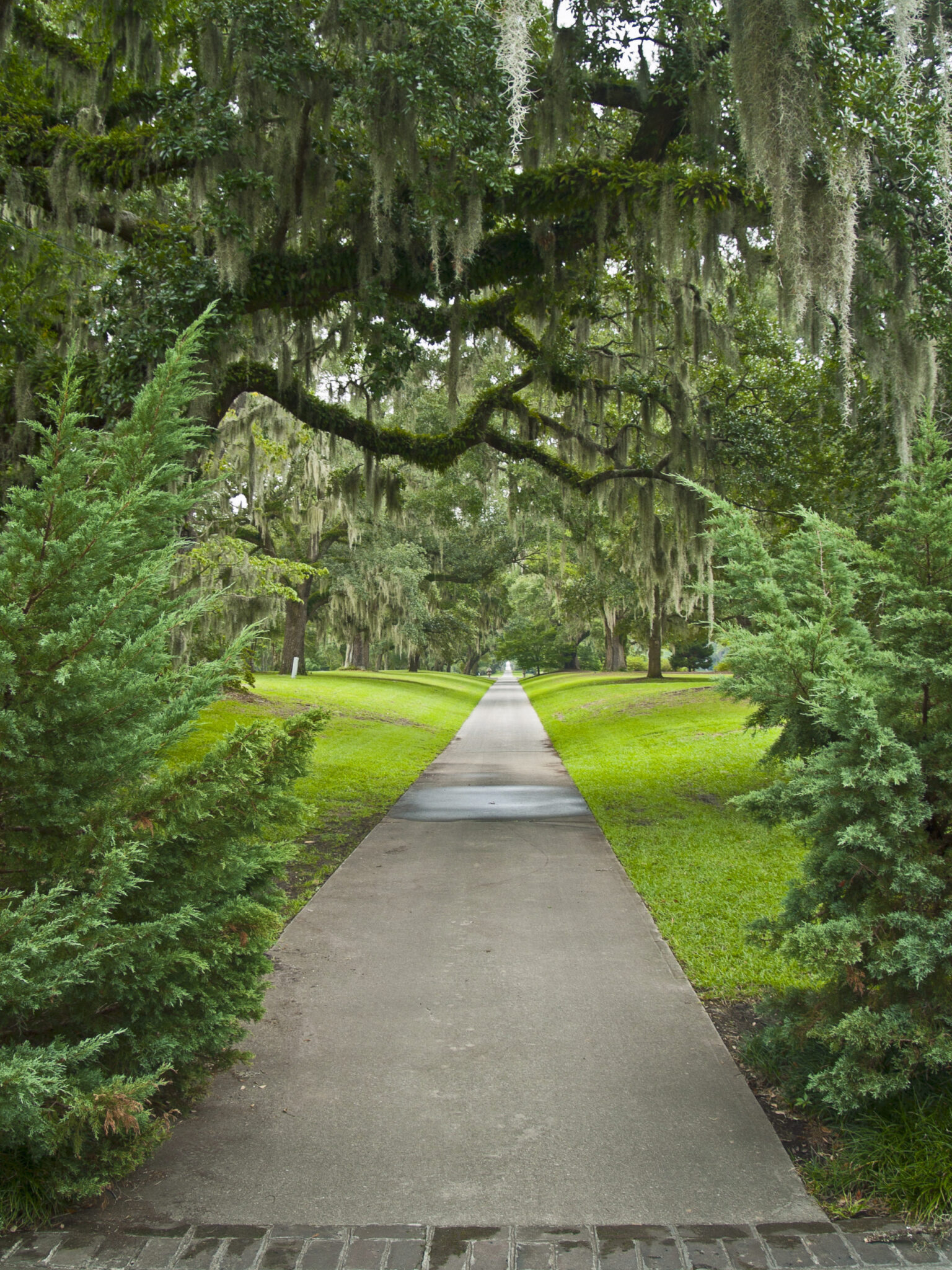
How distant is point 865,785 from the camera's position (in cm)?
311

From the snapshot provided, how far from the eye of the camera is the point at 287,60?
25.8 feet

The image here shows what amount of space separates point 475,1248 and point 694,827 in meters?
6.98

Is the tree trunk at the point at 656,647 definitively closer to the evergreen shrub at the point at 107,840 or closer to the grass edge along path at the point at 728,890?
the grass edge along path at the point at 728,890

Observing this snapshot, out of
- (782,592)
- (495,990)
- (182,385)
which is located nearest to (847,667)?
(782,592)

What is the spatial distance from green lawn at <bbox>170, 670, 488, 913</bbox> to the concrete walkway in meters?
1.02

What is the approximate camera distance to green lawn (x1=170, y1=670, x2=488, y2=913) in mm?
8289

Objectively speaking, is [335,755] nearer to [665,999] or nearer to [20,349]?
[20,349]

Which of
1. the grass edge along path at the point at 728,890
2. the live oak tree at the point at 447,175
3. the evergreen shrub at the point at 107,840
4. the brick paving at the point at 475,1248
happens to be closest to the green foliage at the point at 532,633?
the grass edge along path at the point at 728,890

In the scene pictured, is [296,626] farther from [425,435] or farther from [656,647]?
[425,435]

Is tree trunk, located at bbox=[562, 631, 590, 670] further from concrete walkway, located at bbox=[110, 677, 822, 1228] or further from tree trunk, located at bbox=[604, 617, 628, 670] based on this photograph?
concrete walkway, located at bbox=[110, 677, 822, 1228]

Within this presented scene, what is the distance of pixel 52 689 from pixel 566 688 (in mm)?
34325

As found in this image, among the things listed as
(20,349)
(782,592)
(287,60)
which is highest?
(287,60)

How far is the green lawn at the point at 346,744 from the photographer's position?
8289mm

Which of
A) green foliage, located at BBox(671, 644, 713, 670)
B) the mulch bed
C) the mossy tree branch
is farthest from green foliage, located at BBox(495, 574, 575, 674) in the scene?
the mulch bed
